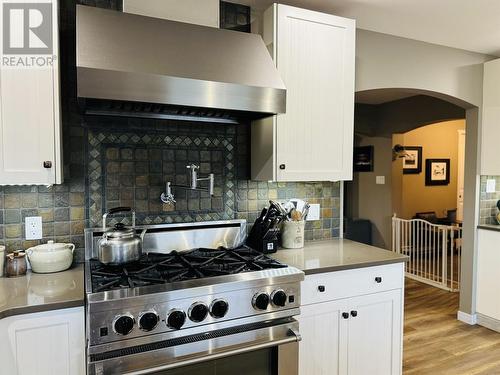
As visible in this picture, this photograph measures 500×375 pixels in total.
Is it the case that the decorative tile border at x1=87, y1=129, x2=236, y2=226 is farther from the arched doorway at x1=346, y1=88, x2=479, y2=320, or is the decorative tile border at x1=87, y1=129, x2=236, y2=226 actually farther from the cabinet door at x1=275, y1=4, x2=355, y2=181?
the arched doorway at x1=346, y1=88, x2=479, y2=320

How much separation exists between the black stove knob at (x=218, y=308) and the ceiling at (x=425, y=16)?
180cm

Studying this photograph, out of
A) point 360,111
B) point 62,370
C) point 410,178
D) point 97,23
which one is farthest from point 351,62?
point 410,178

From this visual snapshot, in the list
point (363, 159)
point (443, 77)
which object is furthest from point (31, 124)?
point (363, 159)

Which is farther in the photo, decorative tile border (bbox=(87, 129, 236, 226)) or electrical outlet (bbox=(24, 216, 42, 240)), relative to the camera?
decorative tile border (bbox=(87, 129, 236, 226))

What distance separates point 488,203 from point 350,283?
235cm

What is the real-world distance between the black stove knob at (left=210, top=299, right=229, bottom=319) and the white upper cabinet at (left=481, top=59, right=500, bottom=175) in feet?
9.60

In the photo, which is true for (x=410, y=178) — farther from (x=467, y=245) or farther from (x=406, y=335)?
(x=406, y=335)

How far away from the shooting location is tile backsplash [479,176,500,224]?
143 inches

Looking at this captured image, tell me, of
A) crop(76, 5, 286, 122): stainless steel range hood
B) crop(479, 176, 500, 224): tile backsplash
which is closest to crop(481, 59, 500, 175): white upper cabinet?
crop(479, 176, 500, 224): tile backsplash

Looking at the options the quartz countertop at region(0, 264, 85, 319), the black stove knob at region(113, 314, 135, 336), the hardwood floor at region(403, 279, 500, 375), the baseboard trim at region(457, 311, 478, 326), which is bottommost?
the hardwood floor at region(403, 279, 500, 375)

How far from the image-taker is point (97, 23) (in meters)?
1.79

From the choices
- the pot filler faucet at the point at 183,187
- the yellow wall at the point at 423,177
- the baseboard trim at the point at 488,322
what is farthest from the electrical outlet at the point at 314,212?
the yellow wall at the point at 423,177

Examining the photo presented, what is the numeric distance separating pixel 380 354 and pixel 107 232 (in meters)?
1.71

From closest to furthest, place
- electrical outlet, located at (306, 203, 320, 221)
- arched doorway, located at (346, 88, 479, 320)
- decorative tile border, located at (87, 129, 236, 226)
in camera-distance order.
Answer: decorative tile border, located at (87, 129, 236, 226), electrical outlet, located at (306, 203, 320, 221), arched doorway, located at (346, 88, 479, 320)
